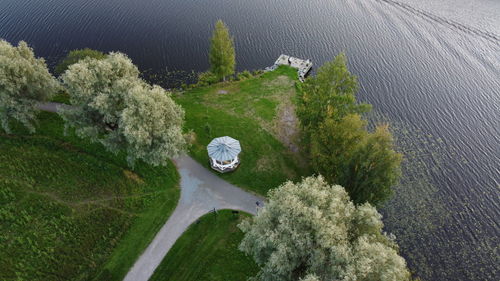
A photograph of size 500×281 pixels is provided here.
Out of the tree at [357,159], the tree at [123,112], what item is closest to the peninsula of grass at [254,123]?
the tree at [357,159]

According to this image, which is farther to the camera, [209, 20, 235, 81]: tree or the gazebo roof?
[209, 20, 235, 81]: tree

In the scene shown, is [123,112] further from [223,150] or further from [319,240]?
[319,240]

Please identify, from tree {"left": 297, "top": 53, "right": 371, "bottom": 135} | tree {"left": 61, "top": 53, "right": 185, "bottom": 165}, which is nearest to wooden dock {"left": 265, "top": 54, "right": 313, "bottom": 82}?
tree {"left": 297, "top": 53, "right": 371, "bottom": 135}

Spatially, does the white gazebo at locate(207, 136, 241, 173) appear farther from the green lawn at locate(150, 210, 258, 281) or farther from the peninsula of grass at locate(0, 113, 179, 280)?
the green lawn at locate(150, 210, 258, 281)

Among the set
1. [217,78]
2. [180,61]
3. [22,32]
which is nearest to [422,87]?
[217,78]

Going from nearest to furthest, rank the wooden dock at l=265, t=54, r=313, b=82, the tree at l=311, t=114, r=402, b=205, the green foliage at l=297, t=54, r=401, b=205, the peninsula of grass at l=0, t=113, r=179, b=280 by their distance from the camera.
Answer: the tree at l=311, t=114, r=402, b=205
the green foliage at l=297, t=54, r=401, b=205
the peninsula of grass at l=0, t=113, r=179, b=280
the wooden dock at l=265, t=54, r=313, b=82

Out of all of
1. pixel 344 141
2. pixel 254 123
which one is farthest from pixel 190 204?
pixel 344 141

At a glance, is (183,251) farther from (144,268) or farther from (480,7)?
(480,7)
